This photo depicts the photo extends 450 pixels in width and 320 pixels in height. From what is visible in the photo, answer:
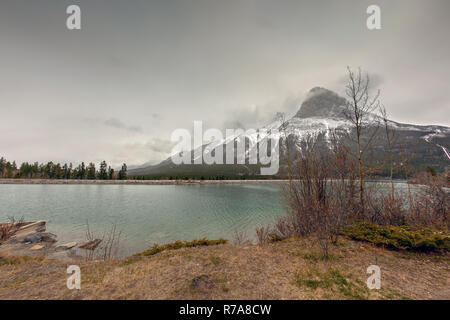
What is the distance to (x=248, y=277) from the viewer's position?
5.18 meters

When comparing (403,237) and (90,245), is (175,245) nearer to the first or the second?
(90,245)

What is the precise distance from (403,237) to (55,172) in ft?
484

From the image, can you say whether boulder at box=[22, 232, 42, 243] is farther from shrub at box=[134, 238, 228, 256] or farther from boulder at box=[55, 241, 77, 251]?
shrub at box=[134, 238, 228, 256]

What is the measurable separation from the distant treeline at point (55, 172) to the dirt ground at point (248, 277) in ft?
399

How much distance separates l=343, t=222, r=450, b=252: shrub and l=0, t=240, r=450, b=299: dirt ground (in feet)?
1.01

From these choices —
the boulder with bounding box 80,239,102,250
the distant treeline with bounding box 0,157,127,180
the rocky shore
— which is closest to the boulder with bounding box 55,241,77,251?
the rocky shore

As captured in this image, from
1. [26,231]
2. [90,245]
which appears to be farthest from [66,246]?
[26,231]

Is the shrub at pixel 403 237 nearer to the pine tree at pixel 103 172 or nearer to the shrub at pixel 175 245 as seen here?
the shrub at pixel 175 245

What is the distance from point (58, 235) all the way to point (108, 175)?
112 metres

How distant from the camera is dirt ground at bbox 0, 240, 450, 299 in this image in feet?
14.3
